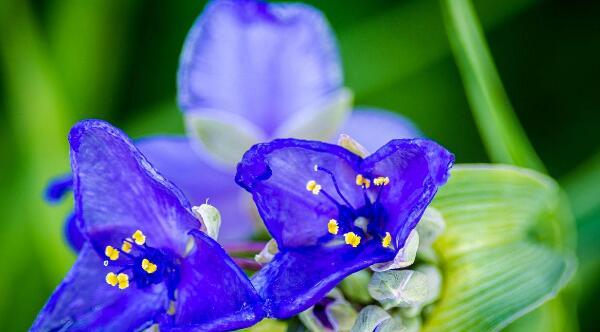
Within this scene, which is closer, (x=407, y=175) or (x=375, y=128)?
(x=407, y=175)

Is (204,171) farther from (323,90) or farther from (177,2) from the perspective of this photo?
(177,2)

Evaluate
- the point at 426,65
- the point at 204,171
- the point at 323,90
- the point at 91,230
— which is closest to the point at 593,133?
the point at 426,65

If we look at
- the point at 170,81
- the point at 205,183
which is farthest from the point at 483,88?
the point at 170,81

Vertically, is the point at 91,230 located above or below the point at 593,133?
above

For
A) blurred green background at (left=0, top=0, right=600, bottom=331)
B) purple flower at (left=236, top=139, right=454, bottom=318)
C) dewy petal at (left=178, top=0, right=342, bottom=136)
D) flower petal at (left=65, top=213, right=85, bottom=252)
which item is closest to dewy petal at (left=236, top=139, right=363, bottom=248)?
purple flower at (left=236, top=139, right=454, bottom=318)

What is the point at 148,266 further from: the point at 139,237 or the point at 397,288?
the point at 397,288

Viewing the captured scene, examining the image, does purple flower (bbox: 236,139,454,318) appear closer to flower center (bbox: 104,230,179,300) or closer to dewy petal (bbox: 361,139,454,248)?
dewy petal (bbox: 361,139,454,248)

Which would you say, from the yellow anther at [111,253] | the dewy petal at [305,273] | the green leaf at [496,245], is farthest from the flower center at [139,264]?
the green leaf at [496,245]
